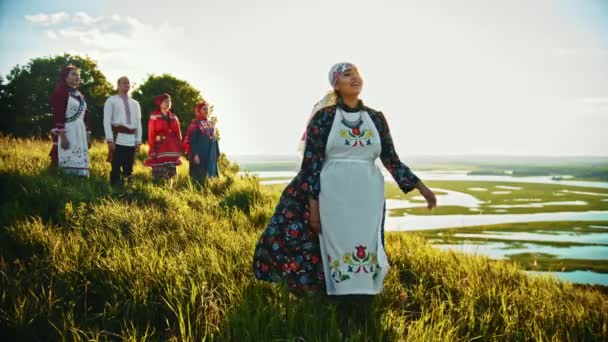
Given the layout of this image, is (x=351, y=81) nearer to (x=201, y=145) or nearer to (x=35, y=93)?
(x=201, y=145)

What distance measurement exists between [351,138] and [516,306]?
205 cm

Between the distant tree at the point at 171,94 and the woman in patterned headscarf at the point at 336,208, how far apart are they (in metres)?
16.4

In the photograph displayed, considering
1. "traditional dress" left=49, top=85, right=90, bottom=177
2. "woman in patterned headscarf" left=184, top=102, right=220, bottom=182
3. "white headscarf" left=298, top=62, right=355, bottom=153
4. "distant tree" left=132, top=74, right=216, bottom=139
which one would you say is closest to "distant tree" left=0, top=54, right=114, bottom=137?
"distant tree" left=132, top=74, right=216, bottom=139

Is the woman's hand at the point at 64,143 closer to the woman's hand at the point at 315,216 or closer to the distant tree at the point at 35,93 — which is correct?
the woman's hand at the point at 315,216

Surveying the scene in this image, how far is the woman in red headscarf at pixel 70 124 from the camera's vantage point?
6.98m

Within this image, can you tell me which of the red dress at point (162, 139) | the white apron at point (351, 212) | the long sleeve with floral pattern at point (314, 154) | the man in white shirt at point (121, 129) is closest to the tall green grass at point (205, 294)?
the white apron at point (351, 212)

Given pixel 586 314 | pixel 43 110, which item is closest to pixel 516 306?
pixel 586 314

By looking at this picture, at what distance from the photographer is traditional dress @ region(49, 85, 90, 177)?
698 cm

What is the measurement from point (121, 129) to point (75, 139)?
0.91m

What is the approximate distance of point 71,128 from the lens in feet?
23.4

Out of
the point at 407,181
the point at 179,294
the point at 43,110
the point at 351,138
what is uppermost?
the point at 43,110

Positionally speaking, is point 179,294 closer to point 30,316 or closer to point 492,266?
point 30,316

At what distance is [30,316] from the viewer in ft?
9.28

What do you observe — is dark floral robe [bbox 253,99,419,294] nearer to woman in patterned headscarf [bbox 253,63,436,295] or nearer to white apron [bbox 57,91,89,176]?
woman in patterned headscarf [bbox 253,63,436,295]
